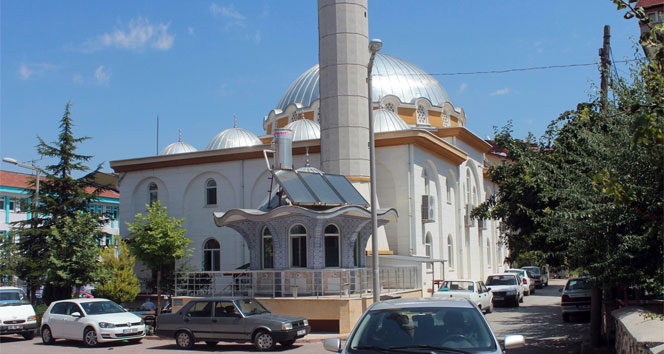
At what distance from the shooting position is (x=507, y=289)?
93.3ft

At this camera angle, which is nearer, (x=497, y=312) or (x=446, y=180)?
(x=497, y=312)

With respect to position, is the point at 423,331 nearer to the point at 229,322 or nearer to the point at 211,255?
the point at 229,322

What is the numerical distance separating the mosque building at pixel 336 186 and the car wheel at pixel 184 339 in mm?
4711

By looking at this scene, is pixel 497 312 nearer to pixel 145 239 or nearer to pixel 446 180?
pixel 446 180

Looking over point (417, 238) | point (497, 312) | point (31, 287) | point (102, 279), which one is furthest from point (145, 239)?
point (497, 312)

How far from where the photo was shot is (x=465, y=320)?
6.66m

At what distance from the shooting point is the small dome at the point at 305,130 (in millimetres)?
34719

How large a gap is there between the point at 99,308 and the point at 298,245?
741 centimetres

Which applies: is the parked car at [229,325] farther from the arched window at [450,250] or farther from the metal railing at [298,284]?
the arched window at [450,250]

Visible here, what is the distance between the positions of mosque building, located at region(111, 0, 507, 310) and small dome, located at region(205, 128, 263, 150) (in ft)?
0.34

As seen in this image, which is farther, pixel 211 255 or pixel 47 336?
pixel 211 255

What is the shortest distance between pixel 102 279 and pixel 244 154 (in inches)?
439

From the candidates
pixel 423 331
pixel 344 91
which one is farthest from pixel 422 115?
pixel 423 331

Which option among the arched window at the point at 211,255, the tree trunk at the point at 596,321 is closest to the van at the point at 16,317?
the arched window at the point at 211,255
